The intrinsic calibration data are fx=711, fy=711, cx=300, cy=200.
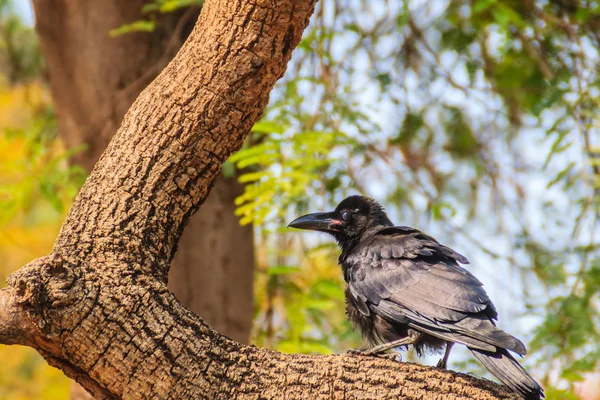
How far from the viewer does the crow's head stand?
4.79 m

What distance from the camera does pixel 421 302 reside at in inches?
142

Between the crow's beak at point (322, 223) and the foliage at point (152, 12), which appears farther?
the foliage at point (152, 12)

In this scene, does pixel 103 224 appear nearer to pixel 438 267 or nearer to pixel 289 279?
pixel 438 267

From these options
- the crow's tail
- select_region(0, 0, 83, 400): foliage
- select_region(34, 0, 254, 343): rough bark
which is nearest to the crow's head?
select_region(34, 0, 254, 343): rough bark

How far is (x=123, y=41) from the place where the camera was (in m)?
6.03

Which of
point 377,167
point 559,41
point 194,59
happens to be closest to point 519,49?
point 559,41

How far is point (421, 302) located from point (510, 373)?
71cm

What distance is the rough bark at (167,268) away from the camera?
250 centimetres

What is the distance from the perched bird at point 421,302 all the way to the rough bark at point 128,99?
1.62 meters

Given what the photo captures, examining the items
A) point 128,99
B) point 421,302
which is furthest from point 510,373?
point 128,99

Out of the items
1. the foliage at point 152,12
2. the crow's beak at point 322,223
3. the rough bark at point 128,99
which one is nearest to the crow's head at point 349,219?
the crow's beak at point 322,223

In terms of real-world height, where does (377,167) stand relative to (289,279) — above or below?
above

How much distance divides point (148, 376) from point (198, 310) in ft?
11.0

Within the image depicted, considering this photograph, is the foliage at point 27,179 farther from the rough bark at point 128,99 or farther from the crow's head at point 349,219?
the crow's head at point 349,219
